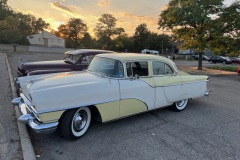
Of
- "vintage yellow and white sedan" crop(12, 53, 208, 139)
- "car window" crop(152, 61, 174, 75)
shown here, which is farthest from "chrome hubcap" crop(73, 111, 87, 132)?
"car window" crop(152, 61, 174, 75)

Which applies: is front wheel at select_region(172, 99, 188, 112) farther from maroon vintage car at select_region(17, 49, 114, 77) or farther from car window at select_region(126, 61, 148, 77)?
maroon vintage car at select_region(17, 49, 114, 77)

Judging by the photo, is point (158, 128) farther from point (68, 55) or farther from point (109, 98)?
point (68, 55)

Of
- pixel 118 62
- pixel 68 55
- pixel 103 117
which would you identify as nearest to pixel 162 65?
pixel 118 62

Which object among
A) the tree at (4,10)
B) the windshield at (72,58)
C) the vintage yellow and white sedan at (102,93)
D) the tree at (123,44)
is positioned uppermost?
the tree at (4,10)

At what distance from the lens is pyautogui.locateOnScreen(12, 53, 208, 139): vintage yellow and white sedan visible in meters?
3.49

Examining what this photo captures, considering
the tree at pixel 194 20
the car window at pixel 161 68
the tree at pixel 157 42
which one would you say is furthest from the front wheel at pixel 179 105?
the tree at pixel 157 42

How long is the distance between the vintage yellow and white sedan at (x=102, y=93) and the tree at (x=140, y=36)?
56950mm

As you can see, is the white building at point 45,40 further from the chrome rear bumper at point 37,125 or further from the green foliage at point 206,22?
the chrome rear bumper at point 37,125

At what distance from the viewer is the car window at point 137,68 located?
4625 mm

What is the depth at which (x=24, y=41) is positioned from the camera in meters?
52.6

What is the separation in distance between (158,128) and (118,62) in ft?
5.71

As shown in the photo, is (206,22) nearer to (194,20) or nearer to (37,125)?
(194,20)

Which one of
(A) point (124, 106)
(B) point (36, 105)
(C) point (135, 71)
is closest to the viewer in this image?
(B) point (36, 105)

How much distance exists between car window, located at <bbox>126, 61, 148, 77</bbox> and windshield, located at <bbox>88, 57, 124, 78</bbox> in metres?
0.19
